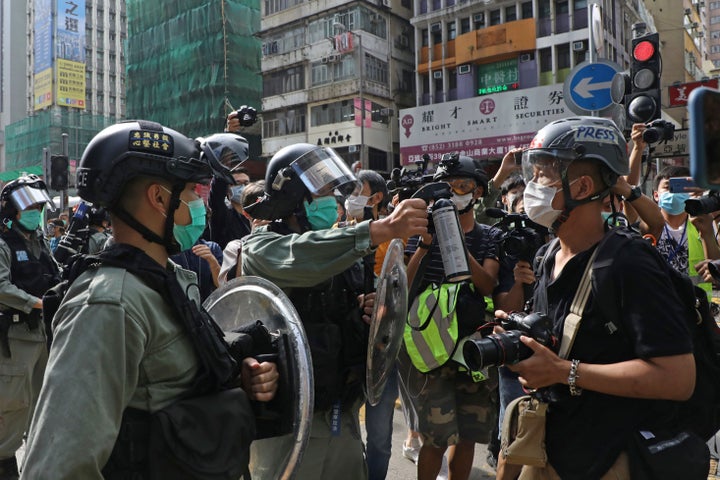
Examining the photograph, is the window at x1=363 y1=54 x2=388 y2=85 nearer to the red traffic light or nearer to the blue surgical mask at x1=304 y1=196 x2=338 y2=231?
the red traffic light

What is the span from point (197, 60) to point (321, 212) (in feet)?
144

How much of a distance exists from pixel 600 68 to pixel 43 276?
20.6ft

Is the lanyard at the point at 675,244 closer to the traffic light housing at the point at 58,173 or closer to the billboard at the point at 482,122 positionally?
the traffic light housing at the point at 58,173

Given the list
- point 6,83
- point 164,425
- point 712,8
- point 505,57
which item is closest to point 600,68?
point 164,425

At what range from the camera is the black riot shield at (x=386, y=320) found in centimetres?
247

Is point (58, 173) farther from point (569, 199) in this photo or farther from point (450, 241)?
point (569, 199)

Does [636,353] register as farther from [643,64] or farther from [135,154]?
[643,64]

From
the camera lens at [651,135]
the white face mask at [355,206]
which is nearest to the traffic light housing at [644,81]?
the camera lens at [651,135]

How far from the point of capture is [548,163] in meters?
2.22

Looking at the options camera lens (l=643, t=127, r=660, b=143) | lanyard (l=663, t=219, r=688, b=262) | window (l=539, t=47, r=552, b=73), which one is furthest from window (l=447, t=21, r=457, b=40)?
camera lens (l=643, t=127, r=660, b=143)

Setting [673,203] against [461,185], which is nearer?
[461,185]

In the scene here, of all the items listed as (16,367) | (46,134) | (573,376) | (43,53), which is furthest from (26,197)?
(43,53)

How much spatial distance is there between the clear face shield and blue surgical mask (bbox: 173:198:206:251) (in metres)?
0.80

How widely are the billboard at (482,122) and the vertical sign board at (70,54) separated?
3456cm
